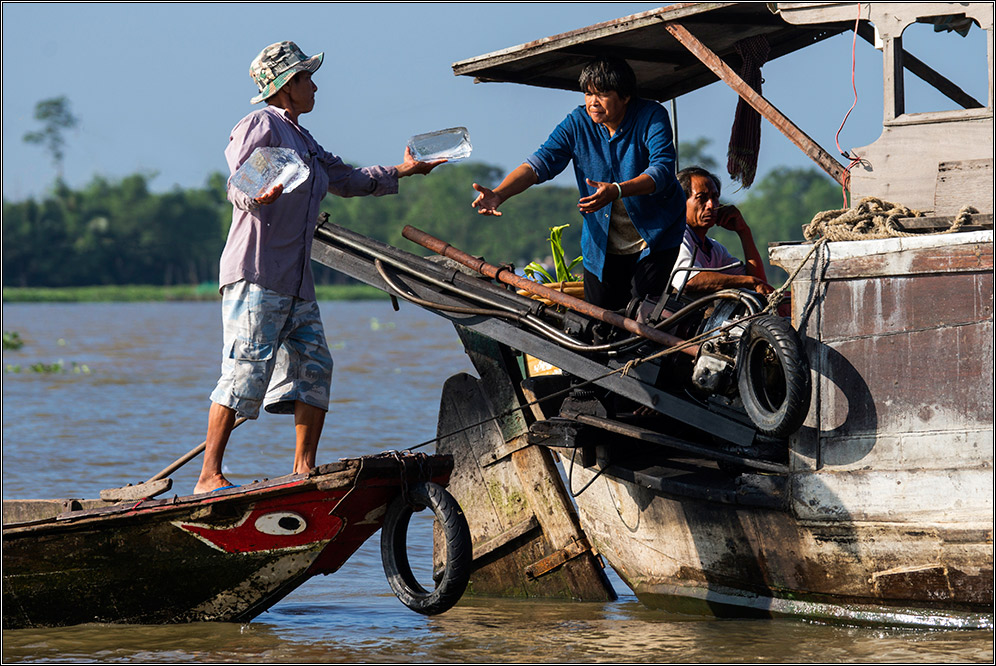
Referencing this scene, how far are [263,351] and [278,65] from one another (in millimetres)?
1040

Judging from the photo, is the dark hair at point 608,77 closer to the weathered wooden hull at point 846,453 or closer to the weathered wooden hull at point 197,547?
the weathered wooden hull at point 846,453

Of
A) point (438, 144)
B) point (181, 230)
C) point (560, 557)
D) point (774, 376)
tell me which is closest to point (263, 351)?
point (438, 144)

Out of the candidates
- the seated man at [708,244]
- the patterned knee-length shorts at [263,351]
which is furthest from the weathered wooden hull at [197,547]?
the seated man at [708,244]

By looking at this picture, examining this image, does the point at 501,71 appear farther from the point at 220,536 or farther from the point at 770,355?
the point at 220,536

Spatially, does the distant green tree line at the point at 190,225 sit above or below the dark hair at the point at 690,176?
above

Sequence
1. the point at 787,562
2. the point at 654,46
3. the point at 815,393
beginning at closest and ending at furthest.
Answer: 1. the point at 815,393
2. the point at 787,562
3. the point at 654,46

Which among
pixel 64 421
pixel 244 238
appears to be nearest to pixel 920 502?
pixel 244 238

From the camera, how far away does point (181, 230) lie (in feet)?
270

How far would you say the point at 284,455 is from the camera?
418 inches

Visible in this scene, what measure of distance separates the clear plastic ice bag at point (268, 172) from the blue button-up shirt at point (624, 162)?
126 cm

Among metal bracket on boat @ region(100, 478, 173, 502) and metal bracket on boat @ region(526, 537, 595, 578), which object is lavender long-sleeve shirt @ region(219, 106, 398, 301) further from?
metal bracket on boat @ region(526, 537, 595, 578)

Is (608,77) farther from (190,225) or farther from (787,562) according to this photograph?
(190,225)

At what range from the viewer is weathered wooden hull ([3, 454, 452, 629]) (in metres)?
4.69

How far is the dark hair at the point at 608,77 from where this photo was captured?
5.25m
